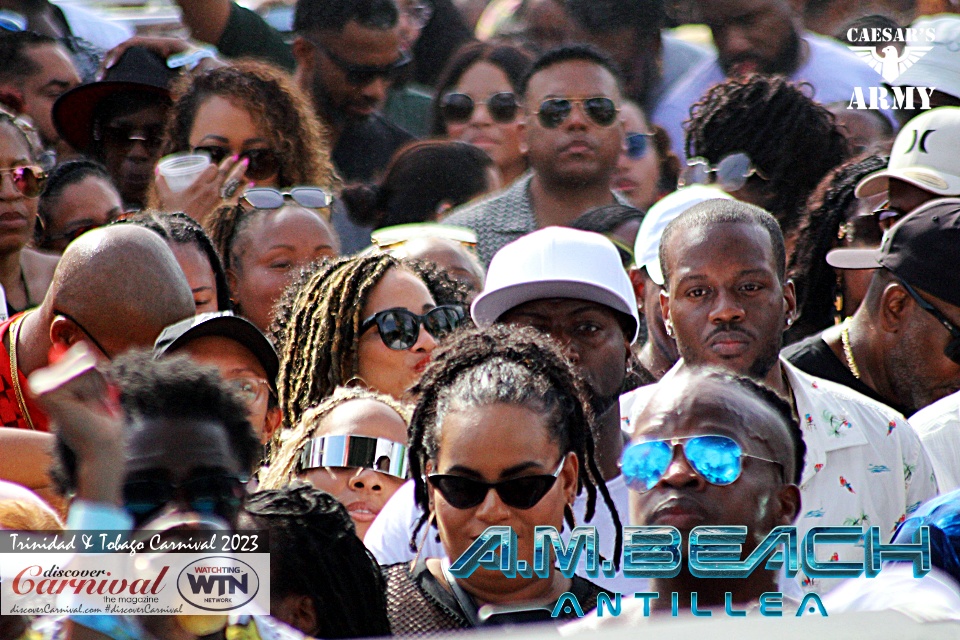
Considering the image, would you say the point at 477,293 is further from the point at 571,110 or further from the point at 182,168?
the point at 182,168

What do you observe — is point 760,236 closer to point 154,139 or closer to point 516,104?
point 516,104

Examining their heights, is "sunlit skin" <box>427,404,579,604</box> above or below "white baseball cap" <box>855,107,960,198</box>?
below

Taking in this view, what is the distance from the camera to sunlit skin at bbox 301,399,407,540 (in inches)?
136

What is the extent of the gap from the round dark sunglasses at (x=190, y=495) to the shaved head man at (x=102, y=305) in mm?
718

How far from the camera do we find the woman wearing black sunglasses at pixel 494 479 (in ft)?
9.40

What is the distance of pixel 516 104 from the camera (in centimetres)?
512

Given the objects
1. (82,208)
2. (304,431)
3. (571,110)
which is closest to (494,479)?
(304,431)

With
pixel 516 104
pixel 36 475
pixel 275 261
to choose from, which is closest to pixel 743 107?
pixel 516 104

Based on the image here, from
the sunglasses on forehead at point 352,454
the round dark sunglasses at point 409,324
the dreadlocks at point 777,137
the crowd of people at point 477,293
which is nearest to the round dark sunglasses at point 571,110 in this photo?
the crowd of people at point 477,293

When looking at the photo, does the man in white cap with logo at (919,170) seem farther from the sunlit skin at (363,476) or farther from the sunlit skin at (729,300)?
the sunlit skin at (363,476)

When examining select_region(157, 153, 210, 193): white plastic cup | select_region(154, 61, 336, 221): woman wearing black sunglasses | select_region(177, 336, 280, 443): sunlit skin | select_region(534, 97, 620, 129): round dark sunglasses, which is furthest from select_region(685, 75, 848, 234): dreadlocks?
select_region(177, 336, 280, 443): sunlit skin

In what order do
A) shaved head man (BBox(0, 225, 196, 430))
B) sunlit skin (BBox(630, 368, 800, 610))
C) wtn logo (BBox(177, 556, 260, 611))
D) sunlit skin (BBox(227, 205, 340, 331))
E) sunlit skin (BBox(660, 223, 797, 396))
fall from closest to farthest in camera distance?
wtn logo (BBox(177, 556, 260, 611))
sunlit skin (BBox(630, 368, 800, 610))
shaved head man (BBox(0, 225, 196, 430))
sunlit skin (BBox(660, 223, 797, 396))
sunlit skin (BBox(227, 205, 340, 331))

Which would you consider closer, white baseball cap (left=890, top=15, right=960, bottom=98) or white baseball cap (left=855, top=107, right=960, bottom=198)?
white baseball cap (left=855, top=107, right=960, bottom=198)

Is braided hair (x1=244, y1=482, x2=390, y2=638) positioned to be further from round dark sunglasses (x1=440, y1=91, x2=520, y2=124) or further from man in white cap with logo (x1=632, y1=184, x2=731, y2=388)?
round dark sunglasses (x1=440, y1=91, x2=520, y2=124)
